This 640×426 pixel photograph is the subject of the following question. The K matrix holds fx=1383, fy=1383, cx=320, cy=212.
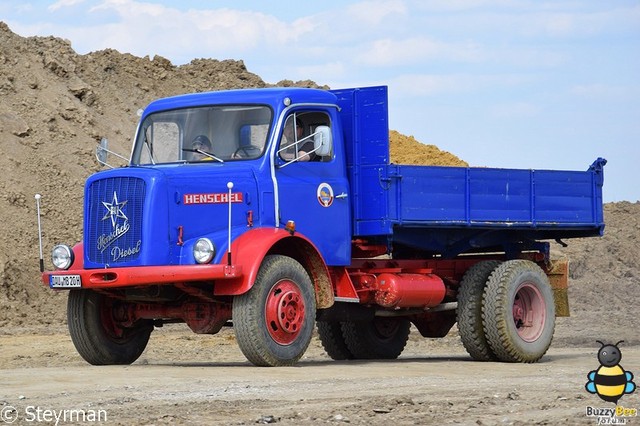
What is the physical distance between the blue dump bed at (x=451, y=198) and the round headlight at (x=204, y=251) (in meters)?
2.64

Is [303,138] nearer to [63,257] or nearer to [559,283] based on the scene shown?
[63,257]

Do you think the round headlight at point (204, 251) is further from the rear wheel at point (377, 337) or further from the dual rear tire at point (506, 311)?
the rear wheel at point (377, 337)

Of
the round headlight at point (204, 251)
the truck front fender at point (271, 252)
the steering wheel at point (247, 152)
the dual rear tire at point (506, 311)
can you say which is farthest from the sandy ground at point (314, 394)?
the steering wheel at point (247, 152)

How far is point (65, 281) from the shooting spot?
16.2 metres

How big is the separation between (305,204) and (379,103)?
1845mm

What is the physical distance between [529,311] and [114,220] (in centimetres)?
636

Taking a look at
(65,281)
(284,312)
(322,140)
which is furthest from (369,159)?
(65,281)

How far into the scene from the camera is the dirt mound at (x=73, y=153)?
30.2 m

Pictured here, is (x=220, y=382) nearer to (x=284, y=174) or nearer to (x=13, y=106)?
(x=284, y=174)

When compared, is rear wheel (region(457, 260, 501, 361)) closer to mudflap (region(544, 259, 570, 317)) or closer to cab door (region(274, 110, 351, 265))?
mudflap (region(544, 259, 570, 317))

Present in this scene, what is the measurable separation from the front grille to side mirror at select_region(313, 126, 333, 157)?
2.24 meters

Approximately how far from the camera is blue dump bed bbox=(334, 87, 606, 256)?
17.4 m

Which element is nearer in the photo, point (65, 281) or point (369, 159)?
point (65, 281)
